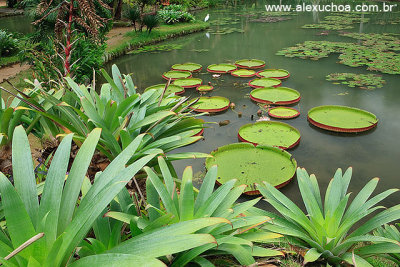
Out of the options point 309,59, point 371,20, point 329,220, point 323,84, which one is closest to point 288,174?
point 329,220

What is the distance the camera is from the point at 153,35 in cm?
1002

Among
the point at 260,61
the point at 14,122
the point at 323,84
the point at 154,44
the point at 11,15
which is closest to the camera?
the point at 14,122

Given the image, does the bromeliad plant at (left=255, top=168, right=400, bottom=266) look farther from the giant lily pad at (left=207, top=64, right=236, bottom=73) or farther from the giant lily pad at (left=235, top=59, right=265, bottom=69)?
the giant lily pad at (left=235, top=59, right=265, bottom=69)

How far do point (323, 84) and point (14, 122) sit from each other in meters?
5.56

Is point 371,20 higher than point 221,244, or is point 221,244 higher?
point 371,20

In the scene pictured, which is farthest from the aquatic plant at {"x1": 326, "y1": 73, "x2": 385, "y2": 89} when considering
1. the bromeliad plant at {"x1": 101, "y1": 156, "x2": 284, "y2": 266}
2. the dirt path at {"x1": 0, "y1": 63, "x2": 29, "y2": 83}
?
the dirt path at {"x1": 0, "y1": 63, "x2": 29, "y2": 83}

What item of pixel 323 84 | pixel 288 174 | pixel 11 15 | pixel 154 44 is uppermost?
pixel 11 15

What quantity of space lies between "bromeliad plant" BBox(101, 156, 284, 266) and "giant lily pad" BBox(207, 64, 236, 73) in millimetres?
5746

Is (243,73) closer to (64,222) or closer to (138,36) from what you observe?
(138,36)

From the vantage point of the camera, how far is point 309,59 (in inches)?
294

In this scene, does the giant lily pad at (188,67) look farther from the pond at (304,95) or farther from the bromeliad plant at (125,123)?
the bromeliad plant at (125,123)

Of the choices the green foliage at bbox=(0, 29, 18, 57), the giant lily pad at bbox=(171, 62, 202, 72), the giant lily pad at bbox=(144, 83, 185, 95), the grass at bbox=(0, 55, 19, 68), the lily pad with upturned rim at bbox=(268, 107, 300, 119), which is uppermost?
the green foliage at bbox=(0, 29, 18, 57)

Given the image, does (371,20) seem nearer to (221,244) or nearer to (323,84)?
(323,84)

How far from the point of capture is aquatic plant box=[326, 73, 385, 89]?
573 centimetres
